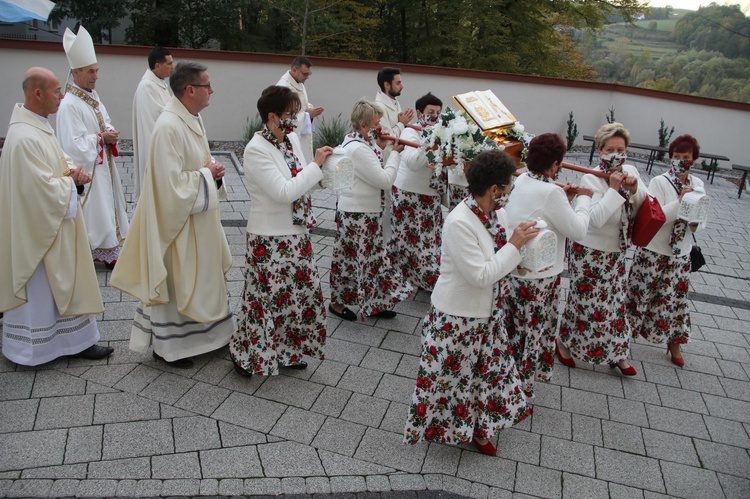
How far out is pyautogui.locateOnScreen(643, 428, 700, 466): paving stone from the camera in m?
4.33

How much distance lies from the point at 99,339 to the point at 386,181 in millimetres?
2691

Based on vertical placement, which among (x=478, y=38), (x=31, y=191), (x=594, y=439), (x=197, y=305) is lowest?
(x=594, y=439)

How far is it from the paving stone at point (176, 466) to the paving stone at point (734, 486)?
3278mm

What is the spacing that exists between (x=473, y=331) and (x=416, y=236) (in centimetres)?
245

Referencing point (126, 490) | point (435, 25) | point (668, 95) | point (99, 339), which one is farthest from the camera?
point (435, 25)

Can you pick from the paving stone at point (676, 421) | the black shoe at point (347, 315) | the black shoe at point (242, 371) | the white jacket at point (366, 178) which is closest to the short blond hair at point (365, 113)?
the white jacket at point (366, 178)

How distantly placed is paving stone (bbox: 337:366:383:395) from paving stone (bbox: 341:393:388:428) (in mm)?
93

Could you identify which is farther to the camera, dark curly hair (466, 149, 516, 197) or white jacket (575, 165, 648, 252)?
white jacket (575, 165, 648, 252)

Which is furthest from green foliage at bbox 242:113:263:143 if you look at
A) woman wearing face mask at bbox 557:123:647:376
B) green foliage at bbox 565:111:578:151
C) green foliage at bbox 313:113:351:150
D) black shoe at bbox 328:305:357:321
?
woman wearing face mask at bbox 557:123:647:376

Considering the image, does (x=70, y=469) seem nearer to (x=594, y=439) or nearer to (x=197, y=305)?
(x=197, y=305)

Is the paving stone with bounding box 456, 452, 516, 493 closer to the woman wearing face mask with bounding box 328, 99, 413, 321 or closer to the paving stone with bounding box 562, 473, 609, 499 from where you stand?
the paving stone with bounding box 562, 473, 609, 499

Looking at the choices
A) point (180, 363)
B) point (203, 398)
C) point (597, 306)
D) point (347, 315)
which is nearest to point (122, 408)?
point (203, 398)

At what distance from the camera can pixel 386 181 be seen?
217 inches

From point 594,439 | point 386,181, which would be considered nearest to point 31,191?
point 386,181
